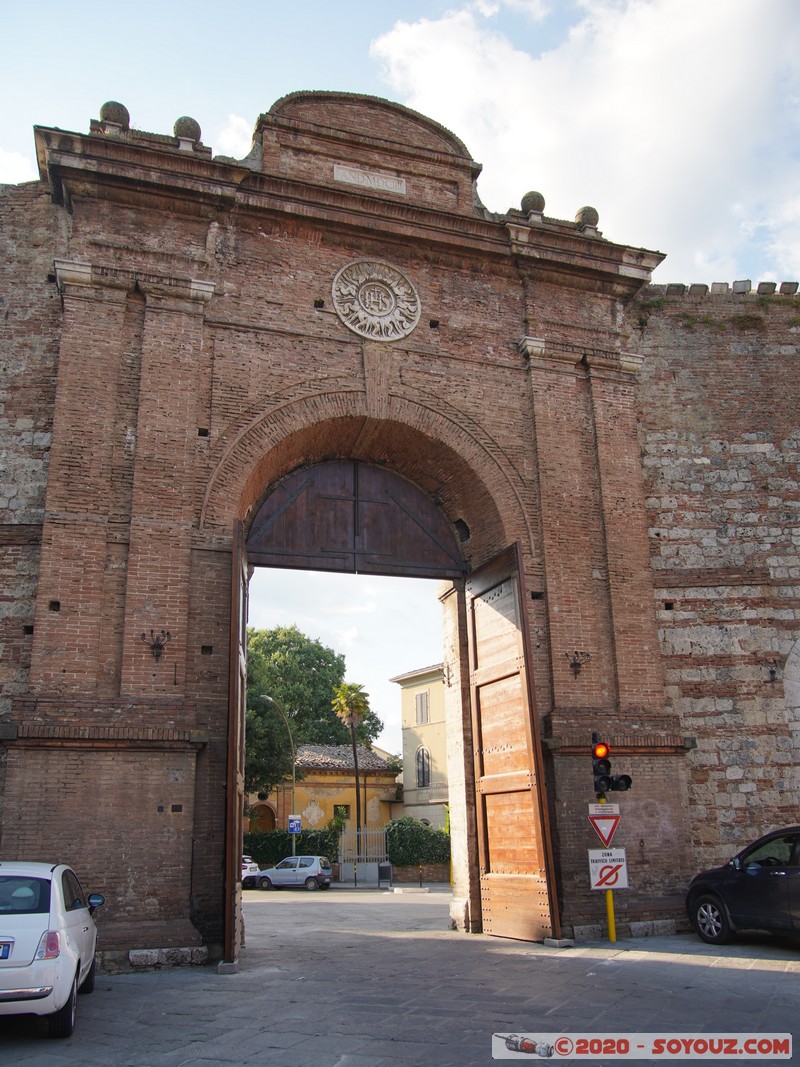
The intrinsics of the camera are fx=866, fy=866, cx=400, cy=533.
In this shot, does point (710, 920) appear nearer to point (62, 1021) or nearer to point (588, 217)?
point (62, 1021)

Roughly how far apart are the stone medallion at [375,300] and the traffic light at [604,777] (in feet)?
19.6

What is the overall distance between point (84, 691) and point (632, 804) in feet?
21.3

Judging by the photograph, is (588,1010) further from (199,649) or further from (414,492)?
(414,492)

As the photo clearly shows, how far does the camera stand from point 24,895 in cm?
594

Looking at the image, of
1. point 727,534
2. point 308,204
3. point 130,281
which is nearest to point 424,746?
point 727,534

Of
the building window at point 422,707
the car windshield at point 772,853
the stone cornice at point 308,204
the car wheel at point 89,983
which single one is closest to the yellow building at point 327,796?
the building window at point 422,707

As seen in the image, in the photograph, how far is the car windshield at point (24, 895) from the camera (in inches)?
229

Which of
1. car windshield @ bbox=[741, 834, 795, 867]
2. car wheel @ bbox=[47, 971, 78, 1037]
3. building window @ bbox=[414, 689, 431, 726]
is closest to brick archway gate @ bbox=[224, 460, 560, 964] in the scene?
car windshield @ bbox=[741, 834, 795, 867]

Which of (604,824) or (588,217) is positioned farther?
(588,217)

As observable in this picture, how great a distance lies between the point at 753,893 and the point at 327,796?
29.0 meters

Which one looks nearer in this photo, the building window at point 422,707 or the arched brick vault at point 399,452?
the arched brick vault at point 399,452

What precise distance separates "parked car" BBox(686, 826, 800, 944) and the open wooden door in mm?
5033

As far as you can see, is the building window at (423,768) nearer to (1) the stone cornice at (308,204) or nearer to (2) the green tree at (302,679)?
(2) the green tree at (302,679)

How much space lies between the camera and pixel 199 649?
973 centimetres
